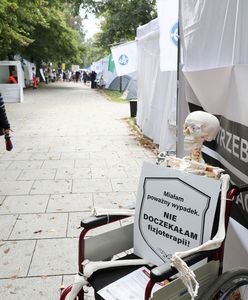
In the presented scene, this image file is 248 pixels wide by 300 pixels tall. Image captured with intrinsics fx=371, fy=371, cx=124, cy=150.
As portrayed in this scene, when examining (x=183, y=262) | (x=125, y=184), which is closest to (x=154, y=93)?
(x=125, y=184)

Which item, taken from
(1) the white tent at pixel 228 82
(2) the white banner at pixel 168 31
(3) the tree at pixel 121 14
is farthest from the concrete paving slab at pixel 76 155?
(3) the tree at pixel 121 14

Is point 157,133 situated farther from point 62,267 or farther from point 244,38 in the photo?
point 244,38

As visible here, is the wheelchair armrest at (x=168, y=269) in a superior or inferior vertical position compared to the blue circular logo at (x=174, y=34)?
inferior

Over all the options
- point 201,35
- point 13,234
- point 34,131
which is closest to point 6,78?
point 34,131

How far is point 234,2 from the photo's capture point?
2.34 meters

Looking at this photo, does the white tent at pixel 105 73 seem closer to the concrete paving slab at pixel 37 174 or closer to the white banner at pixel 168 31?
the concrete paving slab at pixel 37 174

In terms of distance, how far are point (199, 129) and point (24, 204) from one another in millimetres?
A: 3212

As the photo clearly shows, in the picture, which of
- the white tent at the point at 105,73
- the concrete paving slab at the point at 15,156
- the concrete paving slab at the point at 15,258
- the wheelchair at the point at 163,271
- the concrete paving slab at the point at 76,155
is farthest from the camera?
the white tent at the point at 105,73

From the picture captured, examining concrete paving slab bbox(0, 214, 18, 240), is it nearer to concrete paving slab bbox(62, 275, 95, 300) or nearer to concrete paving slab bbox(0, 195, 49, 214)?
concrete paving slab bbox(0, 195, 49, 214)

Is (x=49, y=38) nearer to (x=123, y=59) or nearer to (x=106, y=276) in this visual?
(x=123, y=59)

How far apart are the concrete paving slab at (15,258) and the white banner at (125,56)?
288 inches

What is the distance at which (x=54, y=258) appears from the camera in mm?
3416

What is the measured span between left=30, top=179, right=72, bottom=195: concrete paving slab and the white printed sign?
10.1ft

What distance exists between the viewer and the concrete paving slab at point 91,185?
5309 millimetres
